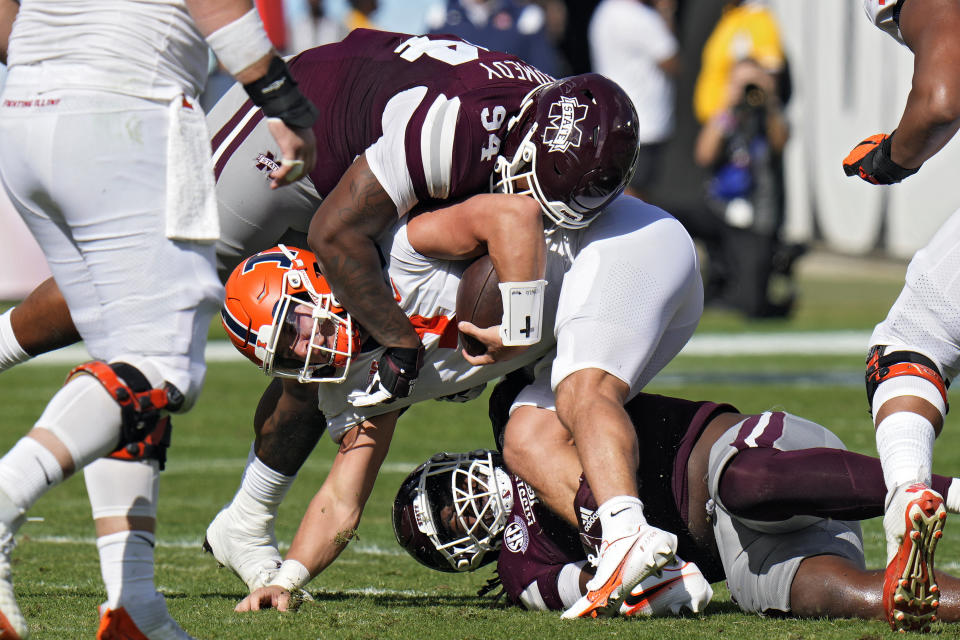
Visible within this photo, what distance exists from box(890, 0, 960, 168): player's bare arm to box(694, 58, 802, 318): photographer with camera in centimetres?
730

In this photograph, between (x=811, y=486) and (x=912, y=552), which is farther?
(x=811, y=486)

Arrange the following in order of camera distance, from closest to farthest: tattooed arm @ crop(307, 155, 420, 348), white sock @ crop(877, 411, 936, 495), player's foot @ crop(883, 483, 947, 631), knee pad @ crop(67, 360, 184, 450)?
knee pad @ crop(67, 360, 184, 450)
player's foot @ crop(883, 483, 947, 631)
white sock @ crop(877, 411, 936, 495)
tattooed arm @ crop(307, 155, 420, 348)

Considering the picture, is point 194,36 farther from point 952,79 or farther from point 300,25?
point 300,25

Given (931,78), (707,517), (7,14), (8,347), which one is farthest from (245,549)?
(931,78)

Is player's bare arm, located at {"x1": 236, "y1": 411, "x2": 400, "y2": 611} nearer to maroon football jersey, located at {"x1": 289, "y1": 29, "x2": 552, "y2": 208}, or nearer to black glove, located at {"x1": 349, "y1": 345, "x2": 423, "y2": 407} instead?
black glove, located at {"x1": 349, "y1": 345, "x2": 423, "y2": 407}

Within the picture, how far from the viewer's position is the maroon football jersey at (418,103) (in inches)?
150

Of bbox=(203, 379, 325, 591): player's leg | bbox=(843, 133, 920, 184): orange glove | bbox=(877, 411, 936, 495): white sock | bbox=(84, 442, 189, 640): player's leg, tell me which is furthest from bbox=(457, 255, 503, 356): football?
bbox=(84, 442, 189, 640): player's leg

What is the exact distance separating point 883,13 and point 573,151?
0.84 metres

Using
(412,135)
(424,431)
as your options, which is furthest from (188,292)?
(424,431)

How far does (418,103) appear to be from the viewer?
392cm

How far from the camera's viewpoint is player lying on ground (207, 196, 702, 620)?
3.78 metres

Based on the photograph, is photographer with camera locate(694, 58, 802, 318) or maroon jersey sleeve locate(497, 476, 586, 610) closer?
maroon jersey sleeve locate(497, 476, 586, 610)

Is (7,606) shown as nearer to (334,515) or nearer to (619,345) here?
(334,515)

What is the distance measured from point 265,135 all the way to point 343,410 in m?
0.88
